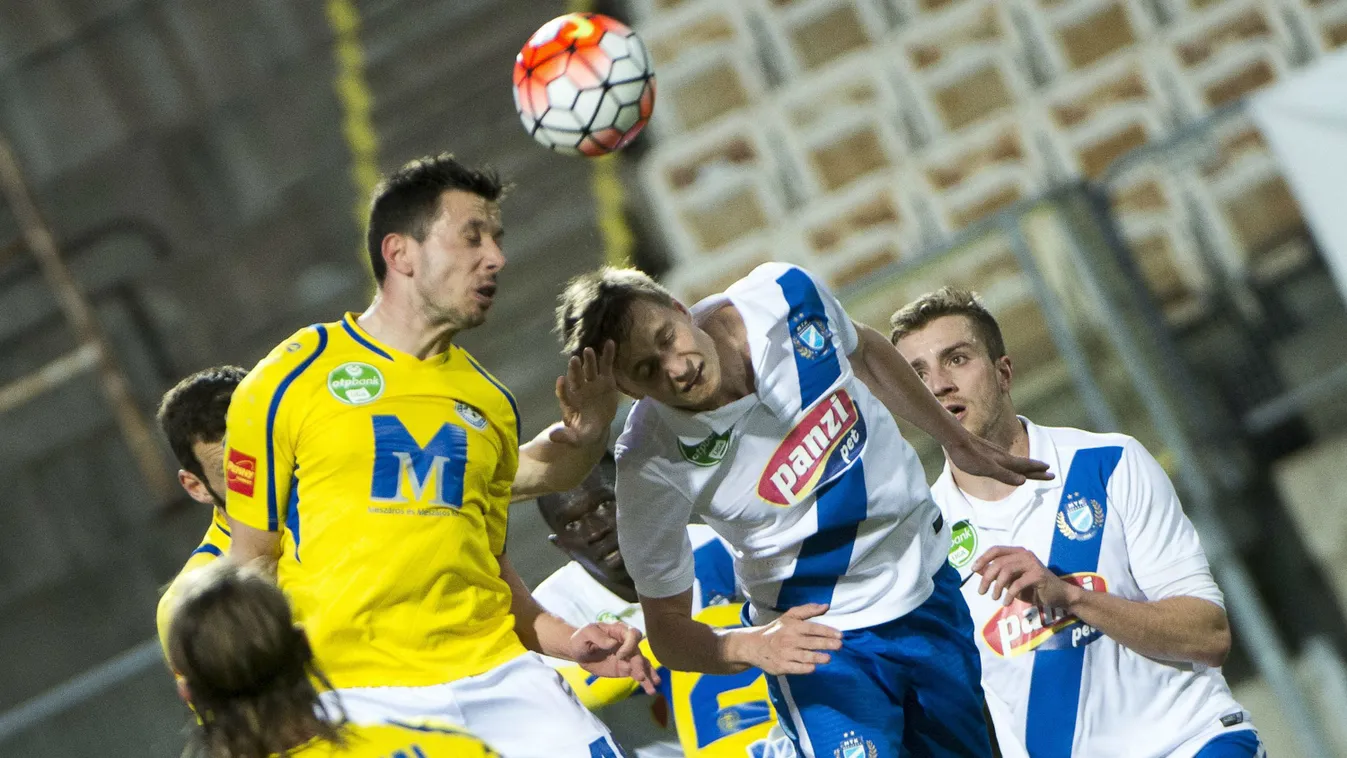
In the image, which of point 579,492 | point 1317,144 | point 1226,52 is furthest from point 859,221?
point 579,492

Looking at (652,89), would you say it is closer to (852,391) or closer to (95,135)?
(852,391)

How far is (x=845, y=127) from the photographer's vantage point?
24.1 feet

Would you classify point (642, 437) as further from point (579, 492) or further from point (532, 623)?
point (579, 492)

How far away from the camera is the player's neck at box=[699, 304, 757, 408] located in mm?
3016

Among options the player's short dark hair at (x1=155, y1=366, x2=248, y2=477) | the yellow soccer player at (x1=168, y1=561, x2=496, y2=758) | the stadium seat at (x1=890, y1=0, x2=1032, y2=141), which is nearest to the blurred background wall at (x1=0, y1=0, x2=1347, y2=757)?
the stadium seat at (x1=890, y1=0, x2=1032, y2=141)

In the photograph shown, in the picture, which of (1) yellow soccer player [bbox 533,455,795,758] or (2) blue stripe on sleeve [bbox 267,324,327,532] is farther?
(1) yellow soccer player [bbox 533,455,795,758]

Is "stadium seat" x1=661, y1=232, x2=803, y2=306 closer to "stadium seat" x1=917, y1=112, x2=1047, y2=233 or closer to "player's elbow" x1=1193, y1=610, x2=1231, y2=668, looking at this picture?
"stadium seat" x1=917, y1=112, x2=1047, y2=233

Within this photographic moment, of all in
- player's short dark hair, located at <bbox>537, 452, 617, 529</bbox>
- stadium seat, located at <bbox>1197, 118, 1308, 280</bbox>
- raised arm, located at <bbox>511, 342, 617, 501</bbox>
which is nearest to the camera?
raised arm, located at <bbox>511, 342, 617, 501</bbox>

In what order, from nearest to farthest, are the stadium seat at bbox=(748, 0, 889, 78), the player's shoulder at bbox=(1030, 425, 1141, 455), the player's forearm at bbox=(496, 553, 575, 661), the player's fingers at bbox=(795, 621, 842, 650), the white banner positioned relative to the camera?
the player's fingers at bbox=(795, 621, 842, 650) < the player's forearm at bbox=(496, 553, 575, 661) < the player's shoulder at bbox=(1030, 425, 1141, 455) < the white banner < the stadium seat at bbox=(748, 0, 889, 78)

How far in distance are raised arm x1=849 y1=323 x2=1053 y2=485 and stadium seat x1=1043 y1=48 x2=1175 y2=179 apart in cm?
416

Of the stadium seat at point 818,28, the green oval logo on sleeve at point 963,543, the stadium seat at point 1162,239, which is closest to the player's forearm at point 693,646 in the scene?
the green oval logo on sleeve at point 963,543

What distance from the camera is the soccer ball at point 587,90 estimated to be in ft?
13.4

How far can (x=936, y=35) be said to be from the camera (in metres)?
7.27

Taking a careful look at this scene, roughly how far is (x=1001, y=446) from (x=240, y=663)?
1.82 meters
